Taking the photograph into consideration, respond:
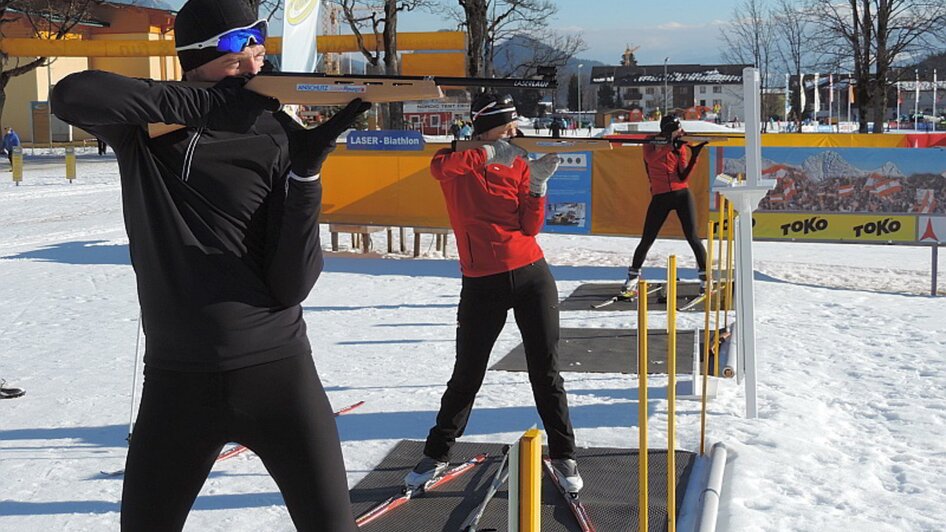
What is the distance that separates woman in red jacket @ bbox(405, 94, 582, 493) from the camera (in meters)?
4.93

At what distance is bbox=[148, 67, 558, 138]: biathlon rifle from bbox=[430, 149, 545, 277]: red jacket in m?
1.84

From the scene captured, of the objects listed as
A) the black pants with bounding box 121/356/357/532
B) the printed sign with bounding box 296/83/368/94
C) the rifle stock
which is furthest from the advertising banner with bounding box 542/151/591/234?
the black pants with bounding box 121/356/357/532

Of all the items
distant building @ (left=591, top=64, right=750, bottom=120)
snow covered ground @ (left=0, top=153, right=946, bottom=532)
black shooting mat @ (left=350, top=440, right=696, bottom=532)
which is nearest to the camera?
black shooting mat @ (left=350, top=440, right=696, bottom=532)

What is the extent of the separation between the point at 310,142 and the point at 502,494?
3.05m

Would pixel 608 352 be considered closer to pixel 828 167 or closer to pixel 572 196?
pixel 828 167

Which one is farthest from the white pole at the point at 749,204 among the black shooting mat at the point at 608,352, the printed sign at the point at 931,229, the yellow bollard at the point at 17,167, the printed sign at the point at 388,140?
the yellow bollard at the point at 17,167

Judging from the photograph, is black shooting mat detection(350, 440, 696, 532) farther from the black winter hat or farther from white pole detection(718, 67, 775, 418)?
the black winter hat

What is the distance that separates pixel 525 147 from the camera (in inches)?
230

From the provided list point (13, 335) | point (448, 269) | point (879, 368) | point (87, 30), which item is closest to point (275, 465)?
Result: point (879, 368)

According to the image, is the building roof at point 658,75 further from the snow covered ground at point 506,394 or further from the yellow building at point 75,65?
the snow covered ground at point 506,394

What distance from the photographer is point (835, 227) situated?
12.9m

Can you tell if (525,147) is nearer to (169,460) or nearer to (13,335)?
(169,460)

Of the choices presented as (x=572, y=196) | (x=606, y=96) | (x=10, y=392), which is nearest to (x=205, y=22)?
(x=10, y=392)

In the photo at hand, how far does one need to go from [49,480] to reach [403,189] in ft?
31.9
